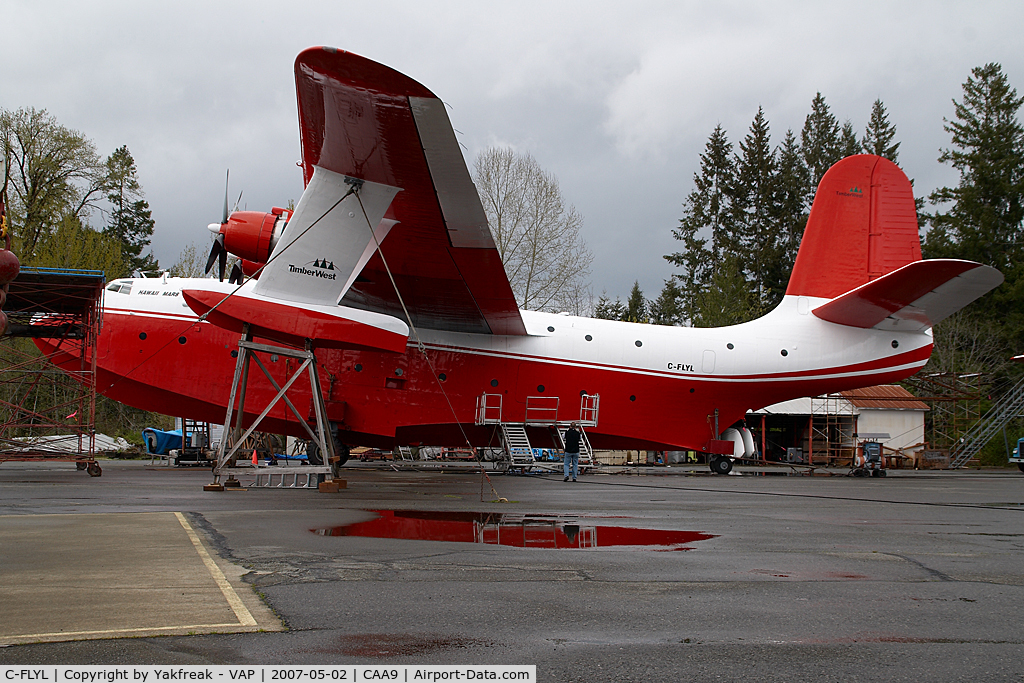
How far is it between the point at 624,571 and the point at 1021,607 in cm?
228

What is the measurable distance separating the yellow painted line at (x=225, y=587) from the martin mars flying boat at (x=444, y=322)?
23.8 ft

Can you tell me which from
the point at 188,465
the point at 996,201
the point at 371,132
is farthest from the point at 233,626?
the point at 996,201

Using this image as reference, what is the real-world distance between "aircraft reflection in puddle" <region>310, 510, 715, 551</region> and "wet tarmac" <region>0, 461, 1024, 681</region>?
5 centimetres

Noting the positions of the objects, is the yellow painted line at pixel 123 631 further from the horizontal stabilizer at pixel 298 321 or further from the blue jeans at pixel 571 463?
the blue jeans at pixel 571 463

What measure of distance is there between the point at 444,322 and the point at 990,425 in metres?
27.3

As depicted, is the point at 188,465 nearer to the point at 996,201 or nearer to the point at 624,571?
the point at 624,571

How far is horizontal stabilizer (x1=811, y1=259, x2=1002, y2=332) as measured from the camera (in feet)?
55.3

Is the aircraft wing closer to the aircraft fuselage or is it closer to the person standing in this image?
the aircraft fuselage

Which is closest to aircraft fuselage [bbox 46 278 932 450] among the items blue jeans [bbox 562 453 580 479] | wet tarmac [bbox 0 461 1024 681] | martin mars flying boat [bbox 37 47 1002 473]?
martin mars flying boat [bbox 37 47 1002 473]

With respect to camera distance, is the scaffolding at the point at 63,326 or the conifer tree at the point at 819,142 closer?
the scaffolding at the point at 63,326

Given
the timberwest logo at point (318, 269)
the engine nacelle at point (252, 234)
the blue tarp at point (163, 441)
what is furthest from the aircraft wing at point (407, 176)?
the blue tarp at point (163, 441)

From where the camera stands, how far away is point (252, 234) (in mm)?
15898

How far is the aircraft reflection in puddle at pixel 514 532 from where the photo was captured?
6637 mm

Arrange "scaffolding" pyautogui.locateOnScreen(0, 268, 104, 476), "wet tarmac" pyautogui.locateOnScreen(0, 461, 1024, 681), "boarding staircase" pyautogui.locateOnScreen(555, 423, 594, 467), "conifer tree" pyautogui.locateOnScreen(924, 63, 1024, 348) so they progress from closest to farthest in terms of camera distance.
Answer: "wet tarmac" pyautogui.locateOnScreen(0, 461, 1024, 681), "scaffolding" pyautogui.locateOnScreen(0, 268, 104, 476), "boarding staircase" pyautogui.locateOnScreen(555, 423, 594, 467), "conifer tree" pyautogui.locateOnScreen(924, 63, 1024, 348)
